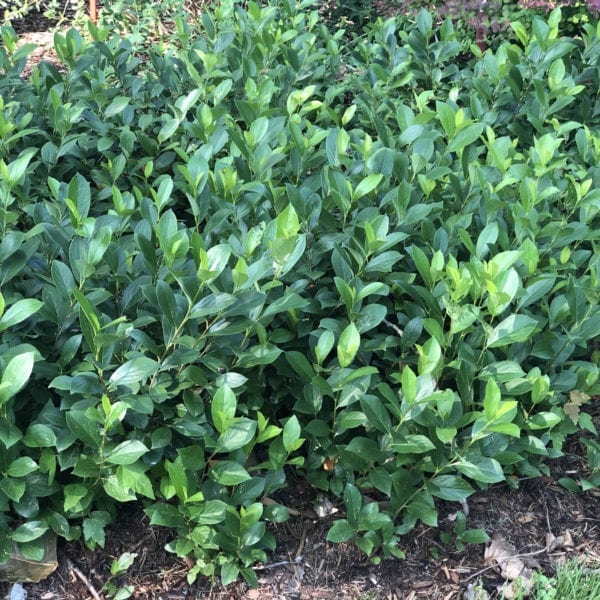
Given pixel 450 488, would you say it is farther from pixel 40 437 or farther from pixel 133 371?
pixel 40 437

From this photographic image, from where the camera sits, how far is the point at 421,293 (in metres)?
2.53

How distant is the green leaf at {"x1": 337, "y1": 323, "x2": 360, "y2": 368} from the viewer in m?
2.27

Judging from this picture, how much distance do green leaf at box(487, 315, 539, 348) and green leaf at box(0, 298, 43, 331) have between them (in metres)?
1.33

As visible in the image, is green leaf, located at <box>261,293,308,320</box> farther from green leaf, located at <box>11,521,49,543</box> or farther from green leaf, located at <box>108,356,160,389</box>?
green leaf, located at <box>11,521,49,543</box>

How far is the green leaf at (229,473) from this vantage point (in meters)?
2.14

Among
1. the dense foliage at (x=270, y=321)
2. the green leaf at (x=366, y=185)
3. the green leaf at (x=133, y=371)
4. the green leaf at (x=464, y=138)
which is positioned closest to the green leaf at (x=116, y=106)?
the dense foliage at (x=270, y=321)

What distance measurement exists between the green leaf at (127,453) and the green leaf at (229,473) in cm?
23

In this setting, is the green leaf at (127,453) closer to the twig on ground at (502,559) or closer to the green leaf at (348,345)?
the green leaf at (348,345)

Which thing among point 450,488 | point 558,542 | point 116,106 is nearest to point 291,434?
point 450,488

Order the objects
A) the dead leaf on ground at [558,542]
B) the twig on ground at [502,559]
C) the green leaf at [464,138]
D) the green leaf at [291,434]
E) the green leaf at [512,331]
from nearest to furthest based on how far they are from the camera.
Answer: the green leaf at [291,434], the green leaf at [512,331], the twig on ground at [502,559], the dead leaf on ground at [558,542], the green leaf at [464,138]

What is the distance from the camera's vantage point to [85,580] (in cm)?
221

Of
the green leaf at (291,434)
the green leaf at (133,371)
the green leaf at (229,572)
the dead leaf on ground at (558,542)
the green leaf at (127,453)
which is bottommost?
the dead leaf on ground at (558,542)

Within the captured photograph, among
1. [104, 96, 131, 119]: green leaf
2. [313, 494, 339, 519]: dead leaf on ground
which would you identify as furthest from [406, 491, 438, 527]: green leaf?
[104, 96, 131, 119]: green leaf

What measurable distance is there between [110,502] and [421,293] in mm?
1160
